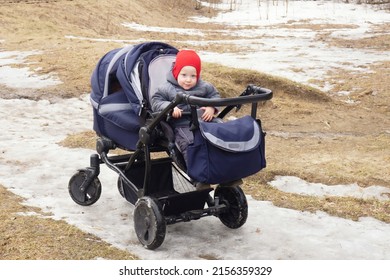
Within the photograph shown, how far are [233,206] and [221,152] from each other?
90 cm

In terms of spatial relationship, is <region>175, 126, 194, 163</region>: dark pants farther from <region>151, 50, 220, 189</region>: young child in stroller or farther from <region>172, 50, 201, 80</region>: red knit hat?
<region>172, 50, 201, 80</region>: red knit hat

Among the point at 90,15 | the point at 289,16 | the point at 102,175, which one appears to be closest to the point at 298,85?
the point at 102,175

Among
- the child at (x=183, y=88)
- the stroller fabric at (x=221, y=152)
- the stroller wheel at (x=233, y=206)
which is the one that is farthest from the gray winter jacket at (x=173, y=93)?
the stroller wheel at (x=233, y=206)

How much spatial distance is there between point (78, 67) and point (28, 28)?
6.64m

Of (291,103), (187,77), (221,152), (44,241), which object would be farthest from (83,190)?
(291,103)

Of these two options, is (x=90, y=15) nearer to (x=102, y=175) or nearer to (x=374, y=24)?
(x=374, y=24)

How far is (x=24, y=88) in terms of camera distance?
10844mm

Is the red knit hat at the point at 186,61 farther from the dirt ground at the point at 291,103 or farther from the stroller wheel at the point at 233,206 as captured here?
the dirt ground at the point at 291,103

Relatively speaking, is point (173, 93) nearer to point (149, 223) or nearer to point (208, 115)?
point (208, 115)

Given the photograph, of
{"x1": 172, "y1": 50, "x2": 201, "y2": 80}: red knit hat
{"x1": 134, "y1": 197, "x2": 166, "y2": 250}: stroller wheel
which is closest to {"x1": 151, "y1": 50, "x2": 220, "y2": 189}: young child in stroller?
{"x1": 172, "y1": 50, "x2": 201, "y2": 80}: red knit hat

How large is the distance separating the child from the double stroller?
91 millimetres

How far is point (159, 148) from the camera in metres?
5.04

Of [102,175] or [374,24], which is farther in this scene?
[374,24]
